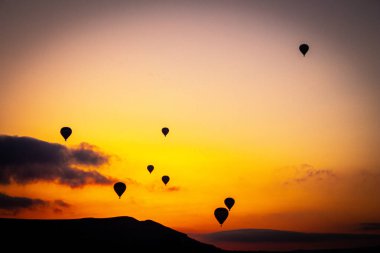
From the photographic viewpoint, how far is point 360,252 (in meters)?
64.2

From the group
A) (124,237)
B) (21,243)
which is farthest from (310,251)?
(21,243)

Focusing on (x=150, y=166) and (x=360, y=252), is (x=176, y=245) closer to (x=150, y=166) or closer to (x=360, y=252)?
(x=360, y=252)

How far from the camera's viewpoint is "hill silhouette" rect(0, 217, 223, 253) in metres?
53.1

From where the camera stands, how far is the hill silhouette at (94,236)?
53.1 meters

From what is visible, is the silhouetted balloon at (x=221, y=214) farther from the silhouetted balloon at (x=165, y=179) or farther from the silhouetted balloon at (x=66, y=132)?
the silhouetted balloon at (x=66, y=132)

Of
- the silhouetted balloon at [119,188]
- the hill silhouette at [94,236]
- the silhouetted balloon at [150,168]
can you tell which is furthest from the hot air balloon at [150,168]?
the hill silhouette at [94,236]

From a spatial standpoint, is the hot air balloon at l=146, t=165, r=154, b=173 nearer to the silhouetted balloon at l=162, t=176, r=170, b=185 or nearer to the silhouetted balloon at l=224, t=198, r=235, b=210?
the silhouetted balloon at l=162, t=176, r=170, b=185

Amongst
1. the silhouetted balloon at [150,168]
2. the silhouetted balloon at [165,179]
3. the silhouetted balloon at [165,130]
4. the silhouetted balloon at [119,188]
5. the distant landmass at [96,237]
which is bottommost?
the distant landmass at [96,237]

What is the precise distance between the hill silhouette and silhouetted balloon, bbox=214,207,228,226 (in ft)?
26.2

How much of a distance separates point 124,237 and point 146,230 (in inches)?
157

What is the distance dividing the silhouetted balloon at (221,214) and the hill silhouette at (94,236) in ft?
26.2

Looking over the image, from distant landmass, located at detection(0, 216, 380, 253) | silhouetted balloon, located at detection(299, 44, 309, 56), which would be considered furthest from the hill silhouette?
silhouetted balloon, located at detection(299, 44, 309, 56)

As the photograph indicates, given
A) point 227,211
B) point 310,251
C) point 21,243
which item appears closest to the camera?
point 21,243

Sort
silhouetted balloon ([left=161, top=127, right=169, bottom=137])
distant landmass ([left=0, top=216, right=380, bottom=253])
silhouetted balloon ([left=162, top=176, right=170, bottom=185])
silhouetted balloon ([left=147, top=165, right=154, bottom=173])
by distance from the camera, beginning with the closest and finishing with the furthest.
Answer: distant landmass ([left=0, top=216, right=380, bottom=253]), silhouetted balloon ([left=161, top=127, right=169, bottom=137]), silhouetted balloon ([left=162, top=176, right=170, bottom=185]), silhouetted balloon ([left=147, top=165, right=154, bottom=173])
